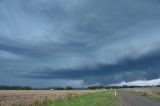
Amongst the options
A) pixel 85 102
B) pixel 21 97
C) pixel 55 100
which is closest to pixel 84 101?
pixel 85 102

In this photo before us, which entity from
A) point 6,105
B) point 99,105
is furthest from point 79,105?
point 6,105

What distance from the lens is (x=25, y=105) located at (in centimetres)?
3728

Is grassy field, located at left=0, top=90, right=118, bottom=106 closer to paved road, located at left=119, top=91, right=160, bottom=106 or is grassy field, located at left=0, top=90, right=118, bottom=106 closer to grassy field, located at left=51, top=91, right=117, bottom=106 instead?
grassy field, located at left=51, top=91, right=117, bottom=106

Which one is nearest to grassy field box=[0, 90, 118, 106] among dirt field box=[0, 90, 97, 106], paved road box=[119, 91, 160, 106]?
dirt field box=[0, 90, 97, 106]

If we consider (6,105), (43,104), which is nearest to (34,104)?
(43,104)

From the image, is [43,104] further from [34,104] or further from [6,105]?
[6,105]

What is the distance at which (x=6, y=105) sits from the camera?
36.3 meters

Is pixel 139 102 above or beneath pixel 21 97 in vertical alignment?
beneath

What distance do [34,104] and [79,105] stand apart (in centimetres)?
597

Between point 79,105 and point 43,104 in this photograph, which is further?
point 43,104

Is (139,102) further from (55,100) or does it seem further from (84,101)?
(55,100)

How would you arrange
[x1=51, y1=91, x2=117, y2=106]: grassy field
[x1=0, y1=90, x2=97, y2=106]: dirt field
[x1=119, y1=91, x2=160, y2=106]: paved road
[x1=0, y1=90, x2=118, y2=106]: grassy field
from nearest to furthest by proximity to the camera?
[x1=0, y1=90, x2=118, y2=106]: grassy field < [x1=51, y1=91, x2=117, y2=106]: grassy field < [x1=119, y1=91, x2=160, y2=106]: paved road < [x1=0, y1=90, x2=97, y2=106]: dirt field

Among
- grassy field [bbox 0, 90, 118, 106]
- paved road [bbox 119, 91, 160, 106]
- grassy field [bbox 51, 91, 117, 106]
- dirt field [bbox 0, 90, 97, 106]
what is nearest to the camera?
grassy field [bbox 0, 90, 118, 106]

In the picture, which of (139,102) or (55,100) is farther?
(55,100)
